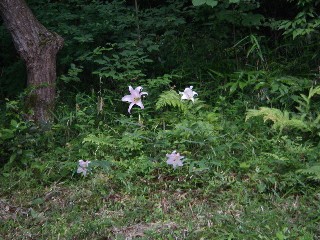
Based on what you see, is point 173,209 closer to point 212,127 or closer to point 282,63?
point 212,127

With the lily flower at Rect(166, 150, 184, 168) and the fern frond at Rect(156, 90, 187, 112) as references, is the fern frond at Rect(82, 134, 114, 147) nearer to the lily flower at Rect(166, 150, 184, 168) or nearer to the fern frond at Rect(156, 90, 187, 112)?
the fern frond at Rect(156, 90, 187, 112)

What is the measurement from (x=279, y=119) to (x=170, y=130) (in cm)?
103

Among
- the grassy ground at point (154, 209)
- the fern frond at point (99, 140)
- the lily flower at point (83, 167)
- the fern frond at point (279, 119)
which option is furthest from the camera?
the fern frond at point (99, 140)

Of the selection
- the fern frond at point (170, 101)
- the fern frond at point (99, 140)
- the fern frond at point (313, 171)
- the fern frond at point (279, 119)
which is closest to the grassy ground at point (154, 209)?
the fern frond at point (313, 171)

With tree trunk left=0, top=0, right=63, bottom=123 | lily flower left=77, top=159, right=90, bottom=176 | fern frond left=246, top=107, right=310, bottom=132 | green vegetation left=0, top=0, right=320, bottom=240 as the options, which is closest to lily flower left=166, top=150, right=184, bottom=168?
green vegetation left=0, top=0, right=320, bottom=240

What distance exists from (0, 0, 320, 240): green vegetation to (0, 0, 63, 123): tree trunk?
0.19 m

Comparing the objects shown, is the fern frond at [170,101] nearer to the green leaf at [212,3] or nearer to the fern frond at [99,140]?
the fern frond at [99,140]

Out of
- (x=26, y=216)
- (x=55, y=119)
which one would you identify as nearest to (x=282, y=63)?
(x=55, y=119)

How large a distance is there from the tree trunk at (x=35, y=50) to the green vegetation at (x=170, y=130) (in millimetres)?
186

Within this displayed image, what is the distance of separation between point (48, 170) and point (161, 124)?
1.23m

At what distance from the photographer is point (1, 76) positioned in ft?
24.8

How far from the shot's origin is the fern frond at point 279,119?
5078mm

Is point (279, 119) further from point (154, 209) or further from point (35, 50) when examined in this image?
point (35, 50)

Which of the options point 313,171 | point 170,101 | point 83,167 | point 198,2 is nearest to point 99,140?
point 83,167
